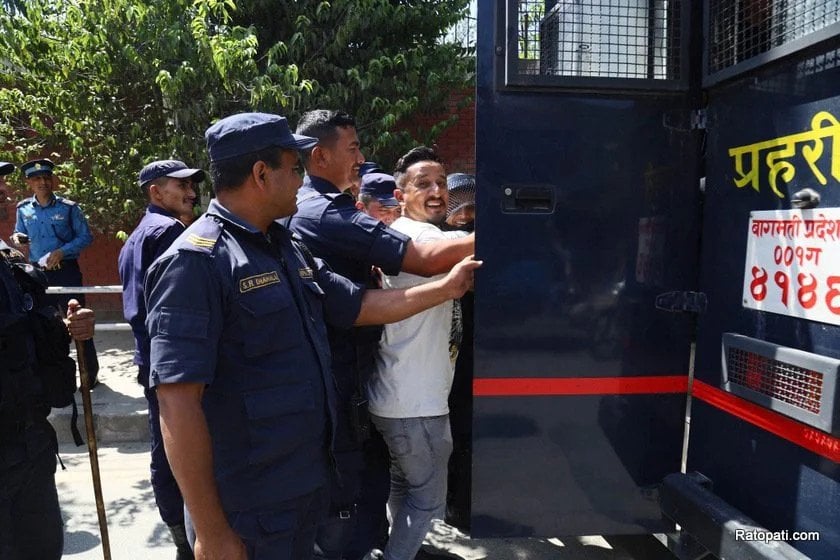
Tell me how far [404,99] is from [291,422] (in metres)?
4.90

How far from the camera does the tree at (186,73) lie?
4.72m

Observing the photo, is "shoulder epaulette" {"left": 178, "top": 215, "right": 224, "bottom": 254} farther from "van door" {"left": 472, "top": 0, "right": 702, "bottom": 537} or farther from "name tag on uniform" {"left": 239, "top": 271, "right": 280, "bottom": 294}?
"van door" {"left": 472, "top": 0, "right": 702, "bottom": 537}

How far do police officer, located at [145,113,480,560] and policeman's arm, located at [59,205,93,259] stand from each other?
4390mm

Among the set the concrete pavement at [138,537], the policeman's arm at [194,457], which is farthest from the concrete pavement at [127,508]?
the policeman's arm at [194,457]

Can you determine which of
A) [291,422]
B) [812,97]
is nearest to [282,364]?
[291,422]

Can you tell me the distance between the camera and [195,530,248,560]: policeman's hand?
4.83 feet

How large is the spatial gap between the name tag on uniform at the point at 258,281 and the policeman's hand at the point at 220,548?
0.59m

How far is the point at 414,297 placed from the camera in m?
2.08

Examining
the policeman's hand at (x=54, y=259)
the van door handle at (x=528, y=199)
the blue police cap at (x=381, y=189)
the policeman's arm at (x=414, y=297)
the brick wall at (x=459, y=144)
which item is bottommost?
the policeman's hand at (x=54, y=259)

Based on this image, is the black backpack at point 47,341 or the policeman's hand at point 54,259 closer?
the black backpack at point 47,341

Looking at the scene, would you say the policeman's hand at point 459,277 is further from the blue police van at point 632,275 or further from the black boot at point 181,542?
the black boot at point 181,542

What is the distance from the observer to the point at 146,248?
287cm

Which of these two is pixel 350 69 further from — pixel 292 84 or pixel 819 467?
pixel 819 467

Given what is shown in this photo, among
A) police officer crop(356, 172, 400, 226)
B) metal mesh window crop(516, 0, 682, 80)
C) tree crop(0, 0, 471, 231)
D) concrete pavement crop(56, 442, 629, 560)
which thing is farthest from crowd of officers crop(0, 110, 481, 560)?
tree crop(0, 0, 471, 231)
